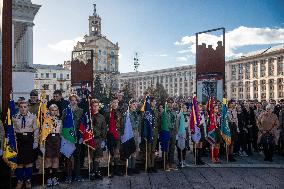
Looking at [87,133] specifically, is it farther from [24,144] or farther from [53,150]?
[24,144]

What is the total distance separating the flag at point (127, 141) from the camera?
9618 millimetres

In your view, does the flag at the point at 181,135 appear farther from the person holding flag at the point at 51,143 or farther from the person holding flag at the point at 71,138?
the person holding flag at the point at 51,143

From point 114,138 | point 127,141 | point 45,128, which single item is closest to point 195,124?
point 127,141

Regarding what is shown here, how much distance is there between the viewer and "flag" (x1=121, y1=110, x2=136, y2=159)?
31.6 feet

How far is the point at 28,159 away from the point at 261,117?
887 cm

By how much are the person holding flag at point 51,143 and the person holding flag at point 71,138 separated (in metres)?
0.18

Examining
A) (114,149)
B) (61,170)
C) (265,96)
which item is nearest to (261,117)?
(114,149)

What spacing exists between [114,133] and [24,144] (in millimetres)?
2538

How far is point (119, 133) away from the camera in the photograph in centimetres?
966

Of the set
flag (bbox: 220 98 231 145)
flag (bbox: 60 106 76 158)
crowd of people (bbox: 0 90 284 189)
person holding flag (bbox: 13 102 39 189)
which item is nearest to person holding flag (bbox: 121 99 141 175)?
crowd of people (bbox: 0 90 284 189)

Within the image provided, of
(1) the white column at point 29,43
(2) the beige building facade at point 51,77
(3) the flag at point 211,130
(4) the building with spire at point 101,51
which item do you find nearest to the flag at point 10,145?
(3) the flag at point 211,130

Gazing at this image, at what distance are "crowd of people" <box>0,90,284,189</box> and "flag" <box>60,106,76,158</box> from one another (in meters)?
0.07

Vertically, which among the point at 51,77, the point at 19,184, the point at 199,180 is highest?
the point at 51,77

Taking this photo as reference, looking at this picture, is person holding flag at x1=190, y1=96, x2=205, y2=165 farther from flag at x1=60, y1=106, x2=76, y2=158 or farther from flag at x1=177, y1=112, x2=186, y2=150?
flag at x1=60, y1=106, x2=76, y2=158
